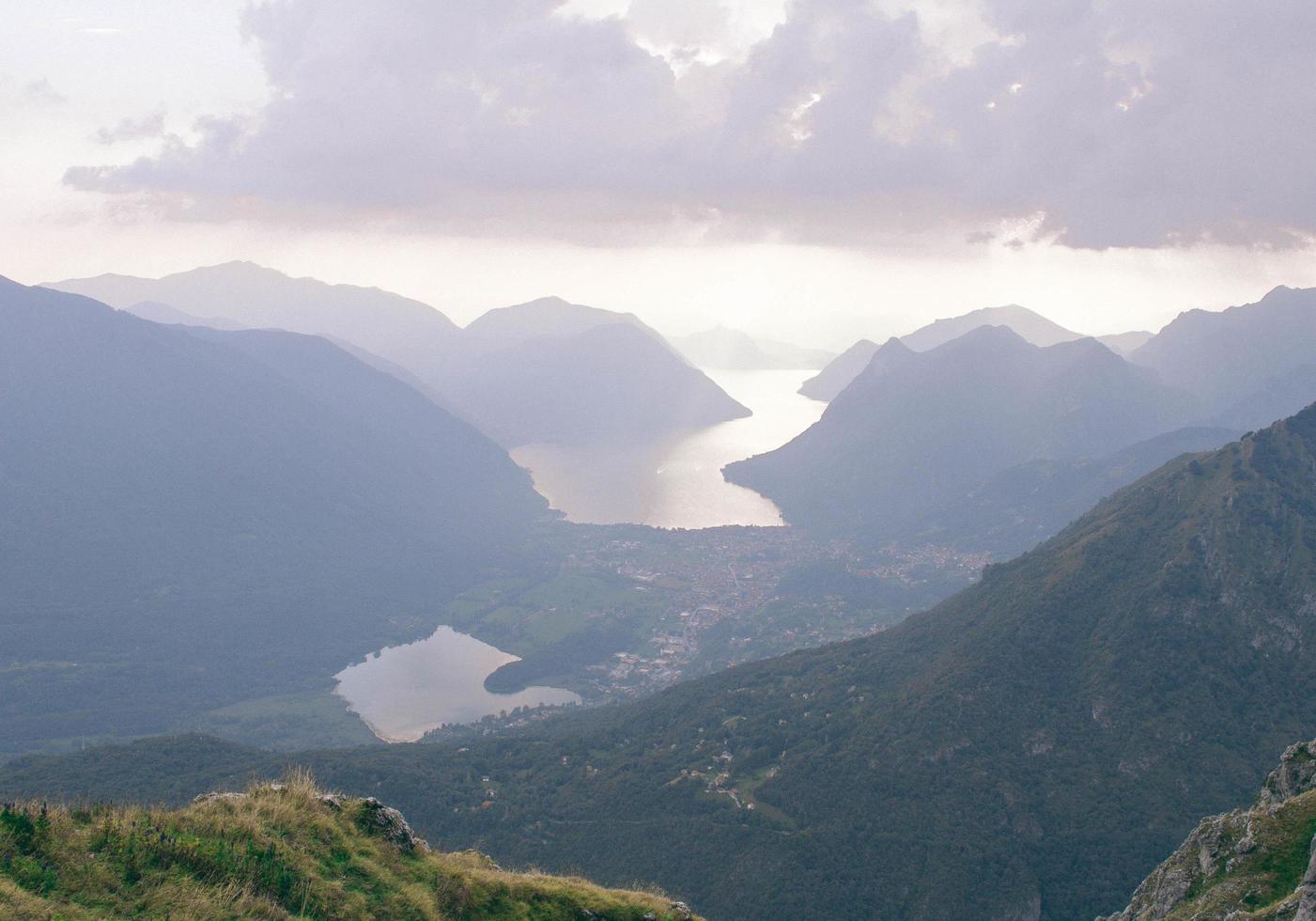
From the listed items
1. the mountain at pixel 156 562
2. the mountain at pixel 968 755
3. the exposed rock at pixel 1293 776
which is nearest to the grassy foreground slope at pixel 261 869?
the exposed rock at pixel 1293 776

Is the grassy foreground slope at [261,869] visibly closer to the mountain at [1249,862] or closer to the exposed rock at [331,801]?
the exposed rock at [331,801]

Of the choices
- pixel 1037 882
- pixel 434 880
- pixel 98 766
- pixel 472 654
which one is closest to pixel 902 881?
pixel 1037 882

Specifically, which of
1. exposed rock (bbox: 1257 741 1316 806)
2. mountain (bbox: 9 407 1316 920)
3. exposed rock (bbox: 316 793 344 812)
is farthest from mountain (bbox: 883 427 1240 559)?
exposed rock (bbox: 316 793 344 812)

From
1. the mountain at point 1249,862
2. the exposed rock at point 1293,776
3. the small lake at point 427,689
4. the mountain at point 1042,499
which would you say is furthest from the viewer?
the mountain at point 1042,499

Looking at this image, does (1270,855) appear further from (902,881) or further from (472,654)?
(472,654)

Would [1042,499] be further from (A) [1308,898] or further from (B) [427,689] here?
(A) [1308,898]

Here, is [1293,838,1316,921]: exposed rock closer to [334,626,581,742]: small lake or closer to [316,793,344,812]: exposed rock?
[316,793,344,812]: exposed rock
